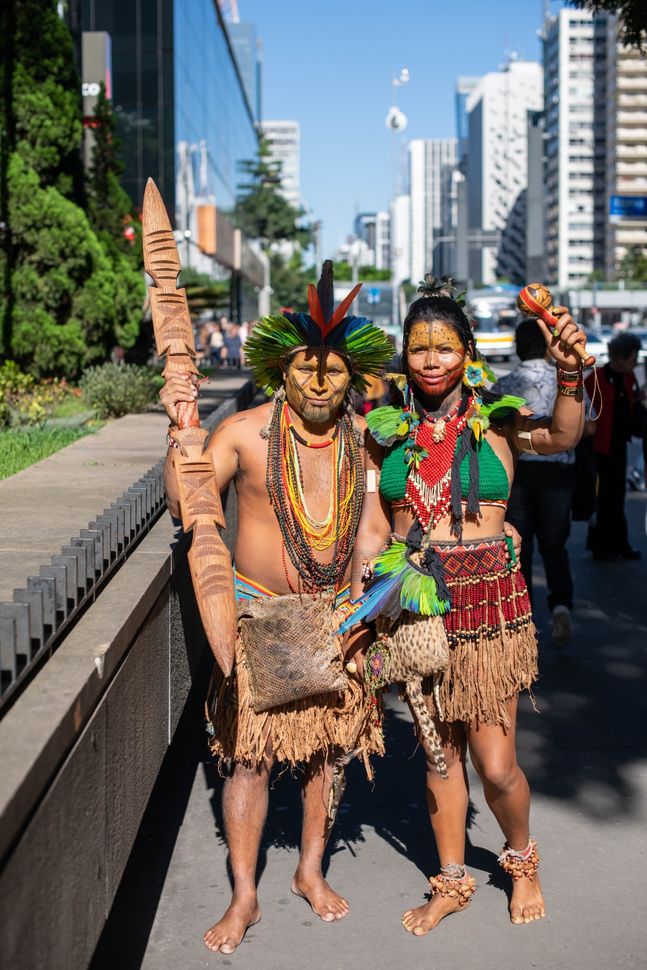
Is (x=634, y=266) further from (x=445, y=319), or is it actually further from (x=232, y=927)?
(x=232, y=927)

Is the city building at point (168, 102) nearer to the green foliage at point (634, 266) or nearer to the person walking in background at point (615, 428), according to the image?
the person walking in background at point (615, 428)

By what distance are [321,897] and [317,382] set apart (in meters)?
1.73

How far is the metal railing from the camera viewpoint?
311 cm

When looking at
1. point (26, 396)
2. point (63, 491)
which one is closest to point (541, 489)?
point (63, 491)

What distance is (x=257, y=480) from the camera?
14.3 feet

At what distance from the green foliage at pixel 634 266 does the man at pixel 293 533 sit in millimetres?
144872

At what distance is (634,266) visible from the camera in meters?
149

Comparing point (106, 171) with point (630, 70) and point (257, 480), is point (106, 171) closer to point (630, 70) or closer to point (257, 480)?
point (257, 480)

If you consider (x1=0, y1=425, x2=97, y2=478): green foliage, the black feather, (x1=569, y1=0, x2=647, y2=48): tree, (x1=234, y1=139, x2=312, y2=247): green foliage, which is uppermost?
(x1=234, y1=139, x2=312, y2=247): green foliage

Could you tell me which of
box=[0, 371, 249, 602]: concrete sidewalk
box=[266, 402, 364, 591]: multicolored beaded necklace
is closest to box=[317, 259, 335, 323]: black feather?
box=[266, 402, 364, 591]: multicolored beaded necklace

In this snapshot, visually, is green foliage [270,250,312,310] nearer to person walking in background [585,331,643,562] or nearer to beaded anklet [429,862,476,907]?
person walking in background [585,331,643,562]

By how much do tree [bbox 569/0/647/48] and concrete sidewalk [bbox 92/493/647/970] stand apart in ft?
26.1

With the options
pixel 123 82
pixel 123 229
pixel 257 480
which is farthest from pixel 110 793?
pixel 123 82

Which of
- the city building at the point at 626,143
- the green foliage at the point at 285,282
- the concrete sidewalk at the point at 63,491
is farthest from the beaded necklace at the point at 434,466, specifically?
the city building at the point at 626,143
